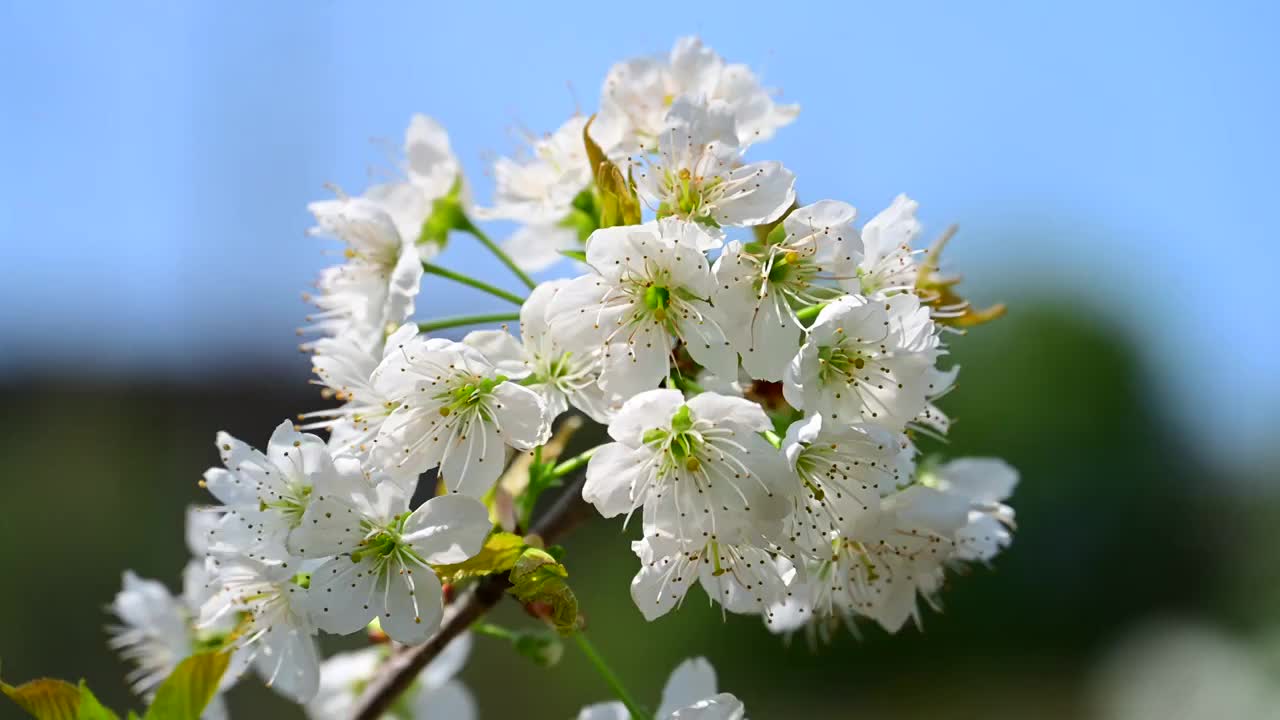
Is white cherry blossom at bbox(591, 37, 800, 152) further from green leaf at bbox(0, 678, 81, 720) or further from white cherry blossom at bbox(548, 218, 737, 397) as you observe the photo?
green leaf at bbox(0, 678, 81, 720)

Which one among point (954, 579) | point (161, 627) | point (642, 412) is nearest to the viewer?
point (642, 412)

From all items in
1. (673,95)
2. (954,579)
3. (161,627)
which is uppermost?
(673,95)

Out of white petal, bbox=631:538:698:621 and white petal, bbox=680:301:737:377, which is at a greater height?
white petal, bbox=680:301:737:377

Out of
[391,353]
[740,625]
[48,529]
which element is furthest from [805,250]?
[740,625]

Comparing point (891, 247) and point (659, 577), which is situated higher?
point (891, 247)

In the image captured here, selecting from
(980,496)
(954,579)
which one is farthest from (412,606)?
(954,579)

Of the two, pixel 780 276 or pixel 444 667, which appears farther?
pixel 444 667

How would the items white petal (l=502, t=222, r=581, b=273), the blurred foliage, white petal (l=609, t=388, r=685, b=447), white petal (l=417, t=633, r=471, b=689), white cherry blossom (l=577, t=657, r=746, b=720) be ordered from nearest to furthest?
1. white petal (l=609, t=388, r=685, b=447)
2. white cherry blossom (l=577, t=657, r=746, b=720)
3. white petal (l=502, t=222, r=581, b=273)
4. white petal (l=417, t=633, r=471, b=689)
5. the blurred foliage

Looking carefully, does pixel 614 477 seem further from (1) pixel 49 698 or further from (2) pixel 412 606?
(1) pixel 49 698

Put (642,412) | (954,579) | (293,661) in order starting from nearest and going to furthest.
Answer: (642,412)
(293,661)
(954,579)

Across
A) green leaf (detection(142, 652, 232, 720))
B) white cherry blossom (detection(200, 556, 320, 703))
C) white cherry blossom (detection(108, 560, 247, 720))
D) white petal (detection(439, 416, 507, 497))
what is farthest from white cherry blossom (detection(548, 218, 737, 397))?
white cherry blossom (detection(108, 560, 247, 720))
